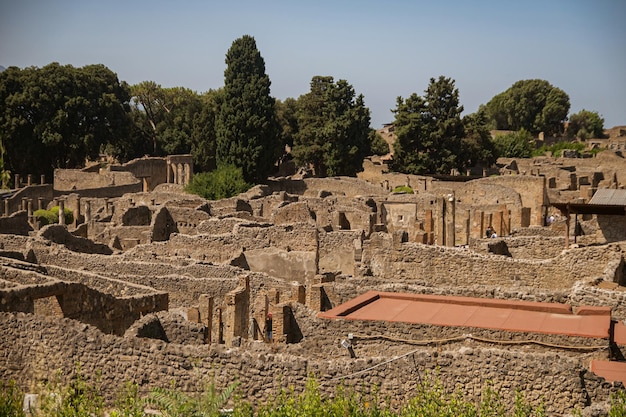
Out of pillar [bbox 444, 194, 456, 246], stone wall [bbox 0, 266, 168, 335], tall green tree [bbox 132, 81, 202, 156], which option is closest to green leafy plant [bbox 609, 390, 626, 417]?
stone wall [bbox 0, 266, 168, 335]

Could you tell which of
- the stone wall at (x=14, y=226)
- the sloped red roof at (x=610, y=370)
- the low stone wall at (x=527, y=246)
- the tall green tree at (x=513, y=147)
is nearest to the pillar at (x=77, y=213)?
the stone wall at (x=14, y=226)

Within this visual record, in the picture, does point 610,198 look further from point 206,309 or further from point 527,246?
point 206,309

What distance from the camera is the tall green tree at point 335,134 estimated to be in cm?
6247

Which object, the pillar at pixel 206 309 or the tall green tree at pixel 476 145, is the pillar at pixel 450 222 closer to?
the pillar at pixel 206 309

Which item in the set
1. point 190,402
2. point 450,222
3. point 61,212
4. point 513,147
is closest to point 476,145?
point 513,147

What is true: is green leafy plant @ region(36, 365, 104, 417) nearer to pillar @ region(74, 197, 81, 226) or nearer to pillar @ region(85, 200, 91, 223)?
pillar @ region(85, 200, 91, 223)

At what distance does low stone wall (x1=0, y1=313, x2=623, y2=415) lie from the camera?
13.0m

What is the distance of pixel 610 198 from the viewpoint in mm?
24828

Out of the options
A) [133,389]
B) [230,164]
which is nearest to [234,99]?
[230,164]

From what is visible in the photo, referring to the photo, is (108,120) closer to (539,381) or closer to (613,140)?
(613,140)

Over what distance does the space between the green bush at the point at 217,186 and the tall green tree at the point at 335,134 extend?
36.1 feet

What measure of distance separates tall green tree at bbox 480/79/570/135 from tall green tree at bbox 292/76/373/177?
A: 44.4 m

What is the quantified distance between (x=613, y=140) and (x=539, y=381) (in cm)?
8522

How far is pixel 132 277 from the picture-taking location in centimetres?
2222
